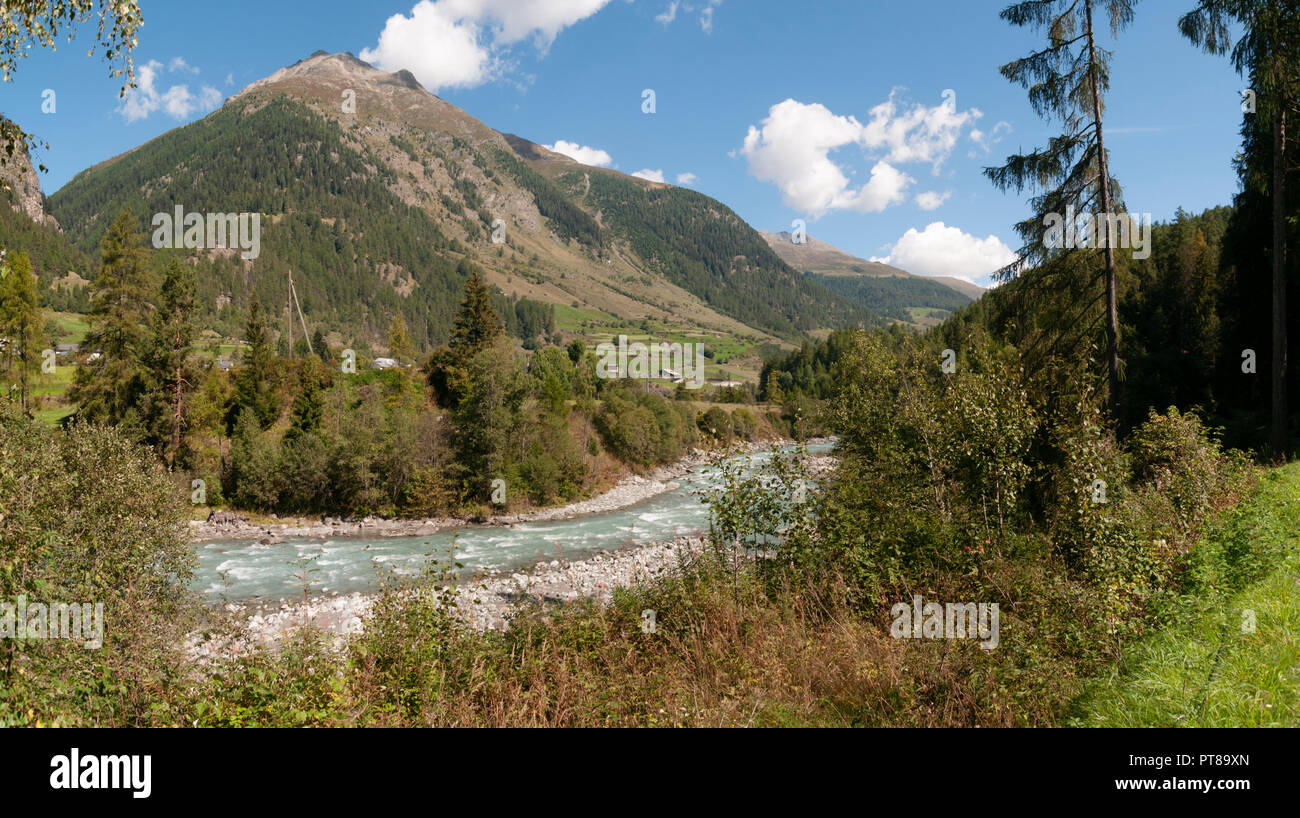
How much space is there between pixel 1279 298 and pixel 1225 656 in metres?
14.3

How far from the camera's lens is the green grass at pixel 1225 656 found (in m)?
4.00

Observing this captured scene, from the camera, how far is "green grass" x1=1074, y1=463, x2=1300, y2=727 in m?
4.00

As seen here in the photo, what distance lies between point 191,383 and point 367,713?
42716mm

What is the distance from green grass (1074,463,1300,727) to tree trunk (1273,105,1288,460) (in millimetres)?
9148

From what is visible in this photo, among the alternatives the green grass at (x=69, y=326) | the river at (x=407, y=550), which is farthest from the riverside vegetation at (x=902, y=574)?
the green grass at (x=69, y=326)

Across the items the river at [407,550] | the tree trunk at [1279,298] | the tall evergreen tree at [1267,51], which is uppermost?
the tall evergreen tree at [1267,51]

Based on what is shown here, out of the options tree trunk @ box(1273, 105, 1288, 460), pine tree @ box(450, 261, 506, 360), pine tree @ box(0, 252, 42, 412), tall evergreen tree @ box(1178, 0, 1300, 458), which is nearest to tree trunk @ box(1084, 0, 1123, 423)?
tall evergreen tree @ box(1178, 0, 1300, 458)

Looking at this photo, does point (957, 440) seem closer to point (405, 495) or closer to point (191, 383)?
point (405, 495)

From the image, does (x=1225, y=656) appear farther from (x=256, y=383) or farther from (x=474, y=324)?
(x=474, y=324)

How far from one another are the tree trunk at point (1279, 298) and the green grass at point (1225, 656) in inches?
360

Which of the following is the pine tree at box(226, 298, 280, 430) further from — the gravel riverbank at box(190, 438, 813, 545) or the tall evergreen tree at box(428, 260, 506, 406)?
the tall evergreen tree at box(428, 260, 506, 406)

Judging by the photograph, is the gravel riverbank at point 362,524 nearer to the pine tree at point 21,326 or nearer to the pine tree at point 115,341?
the pine tree at point 115,341

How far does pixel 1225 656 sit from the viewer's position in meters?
4.70
